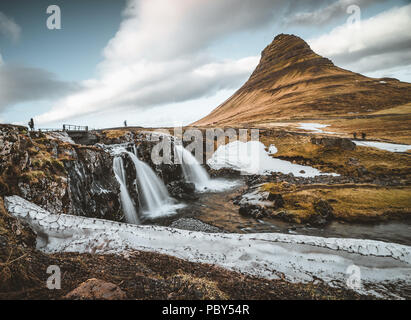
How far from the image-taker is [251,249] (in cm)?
955

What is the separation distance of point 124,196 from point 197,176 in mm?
14552

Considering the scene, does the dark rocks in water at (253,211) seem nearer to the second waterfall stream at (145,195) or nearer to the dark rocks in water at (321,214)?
the dark rocks in water at (321,214)

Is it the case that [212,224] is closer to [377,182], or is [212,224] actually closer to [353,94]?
[377,182]

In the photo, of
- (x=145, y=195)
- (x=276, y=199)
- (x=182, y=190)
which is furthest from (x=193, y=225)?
(x=182, y=190)

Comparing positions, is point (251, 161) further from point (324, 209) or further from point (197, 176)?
point (324, 209)

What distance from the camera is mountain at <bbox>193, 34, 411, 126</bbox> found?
3558 inches

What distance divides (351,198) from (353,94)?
10900 cm

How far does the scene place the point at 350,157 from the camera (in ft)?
101

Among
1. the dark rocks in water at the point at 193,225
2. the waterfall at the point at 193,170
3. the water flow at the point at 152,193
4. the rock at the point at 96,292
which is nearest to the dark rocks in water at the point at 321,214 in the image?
the dark rocks in water at the point at 193,225

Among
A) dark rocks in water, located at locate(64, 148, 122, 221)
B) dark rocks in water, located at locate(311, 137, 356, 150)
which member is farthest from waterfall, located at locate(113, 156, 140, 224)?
dark rocks in water, located at locate(311, 137, 356, 150)

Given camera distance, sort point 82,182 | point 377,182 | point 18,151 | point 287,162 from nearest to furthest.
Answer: point 18,151, point 82,182, point 377,182, point 287,162

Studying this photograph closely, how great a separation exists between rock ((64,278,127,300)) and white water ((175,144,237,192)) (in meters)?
22.3

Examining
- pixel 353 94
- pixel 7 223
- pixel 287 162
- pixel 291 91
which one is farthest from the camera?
pixel 291 91
